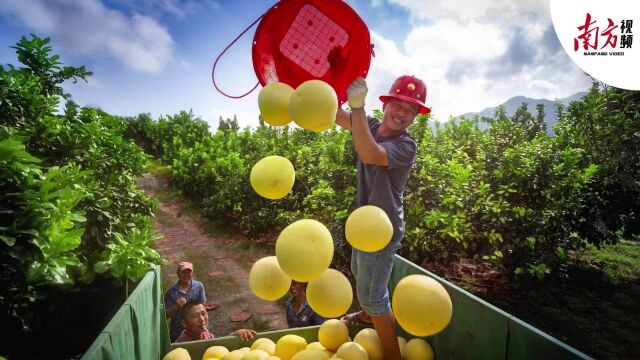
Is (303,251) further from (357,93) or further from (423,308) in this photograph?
(357,93)

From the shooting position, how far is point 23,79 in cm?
340

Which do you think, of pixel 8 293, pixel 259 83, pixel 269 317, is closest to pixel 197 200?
pixel 269 317

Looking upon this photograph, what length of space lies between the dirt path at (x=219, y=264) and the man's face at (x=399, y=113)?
3605 mm

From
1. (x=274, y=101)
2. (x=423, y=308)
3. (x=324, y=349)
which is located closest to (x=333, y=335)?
(x=324, y=349)

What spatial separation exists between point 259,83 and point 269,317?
13.2 feet

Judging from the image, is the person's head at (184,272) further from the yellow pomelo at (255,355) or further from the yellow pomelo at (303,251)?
the yellow pomelo at (303,251)

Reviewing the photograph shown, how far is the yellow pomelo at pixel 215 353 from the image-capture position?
2.68 metres

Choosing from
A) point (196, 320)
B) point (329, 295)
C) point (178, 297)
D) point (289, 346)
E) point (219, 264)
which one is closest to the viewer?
point (329, 295)

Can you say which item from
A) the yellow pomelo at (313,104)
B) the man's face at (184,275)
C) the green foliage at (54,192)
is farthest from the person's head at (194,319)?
the yellow pomelo at (313,104)

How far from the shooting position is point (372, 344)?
2.57 meters

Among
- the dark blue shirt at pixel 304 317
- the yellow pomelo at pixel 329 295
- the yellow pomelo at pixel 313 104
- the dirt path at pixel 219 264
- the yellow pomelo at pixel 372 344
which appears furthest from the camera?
the dirt path at pixel 219 264

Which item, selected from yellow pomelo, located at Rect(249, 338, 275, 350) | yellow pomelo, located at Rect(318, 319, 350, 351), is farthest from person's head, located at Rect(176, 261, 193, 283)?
yellow pomelo, located at Rect(318, 319, 350, 351)

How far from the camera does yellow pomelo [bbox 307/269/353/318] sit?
6.74 feet

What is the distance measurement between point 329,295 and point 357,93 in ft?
3.67
